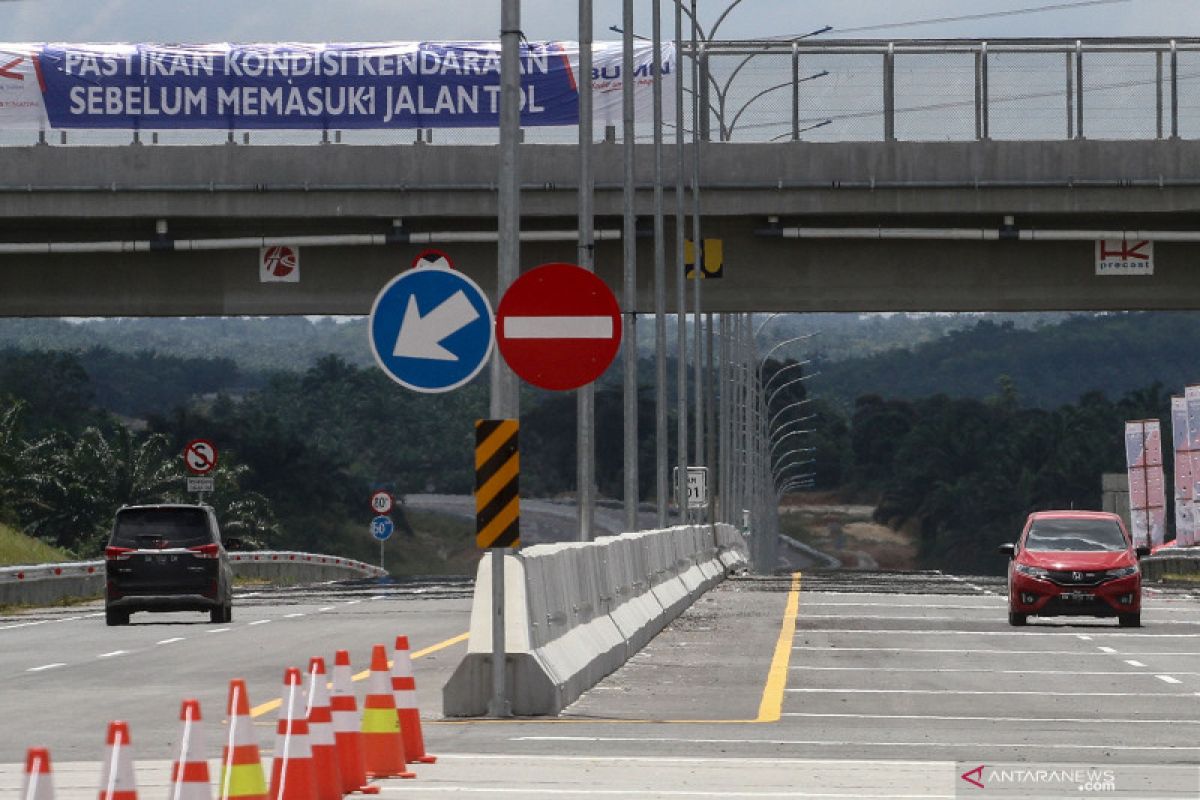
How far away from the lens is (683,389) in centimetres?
5366

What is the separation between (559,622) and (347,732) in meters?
7.74

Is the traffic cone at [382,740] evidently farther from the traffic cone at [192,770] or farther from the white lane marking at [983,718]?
the white lane marking at [983,718]

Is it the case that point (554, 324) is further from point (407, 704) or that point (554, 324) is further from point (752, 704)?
point (752, 704)

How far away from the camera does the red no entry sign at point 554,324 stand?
16859 mm

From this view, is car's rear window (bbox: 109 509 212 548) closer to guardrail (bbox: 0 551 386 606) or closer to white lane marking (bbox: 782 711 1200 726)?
guardrail (bbox: 0 551 386 606)

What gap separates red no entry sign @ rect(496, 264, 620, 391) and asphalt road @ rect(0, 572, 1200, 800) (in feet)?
7.50

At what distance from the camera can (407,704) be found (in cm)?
1405

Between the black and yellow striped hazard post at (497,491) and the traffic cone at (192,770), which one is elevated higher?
the black and yellow striped hazard post at (497,491)

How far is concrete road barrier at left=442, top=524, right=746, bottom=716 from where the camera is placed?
17656mm

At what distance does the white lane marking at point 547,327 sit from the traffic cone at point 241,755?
777cm

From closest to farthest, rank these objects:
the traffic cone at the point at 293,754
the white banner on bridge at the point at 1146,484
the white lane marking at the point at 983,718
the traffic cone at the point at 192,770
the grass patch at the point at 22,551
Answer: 1. the traffic cone at the point at 192,770
2. the traffic cone at the point at 293,754
3. the white lane marking at the point at 983,718
4. the grass patch at the point at 22,551
5. the white banner on bridge at the point at 1146,484

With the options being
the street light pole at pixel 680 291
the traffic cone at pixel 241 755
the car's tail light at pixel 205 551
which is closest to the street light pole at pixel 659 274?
the street light pole at pixel 680 291

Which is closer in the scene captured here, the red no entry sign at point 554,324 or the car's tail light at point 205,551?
the red no entry sign at point 554,324

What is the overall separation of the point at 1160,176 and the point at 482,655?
27.5m
